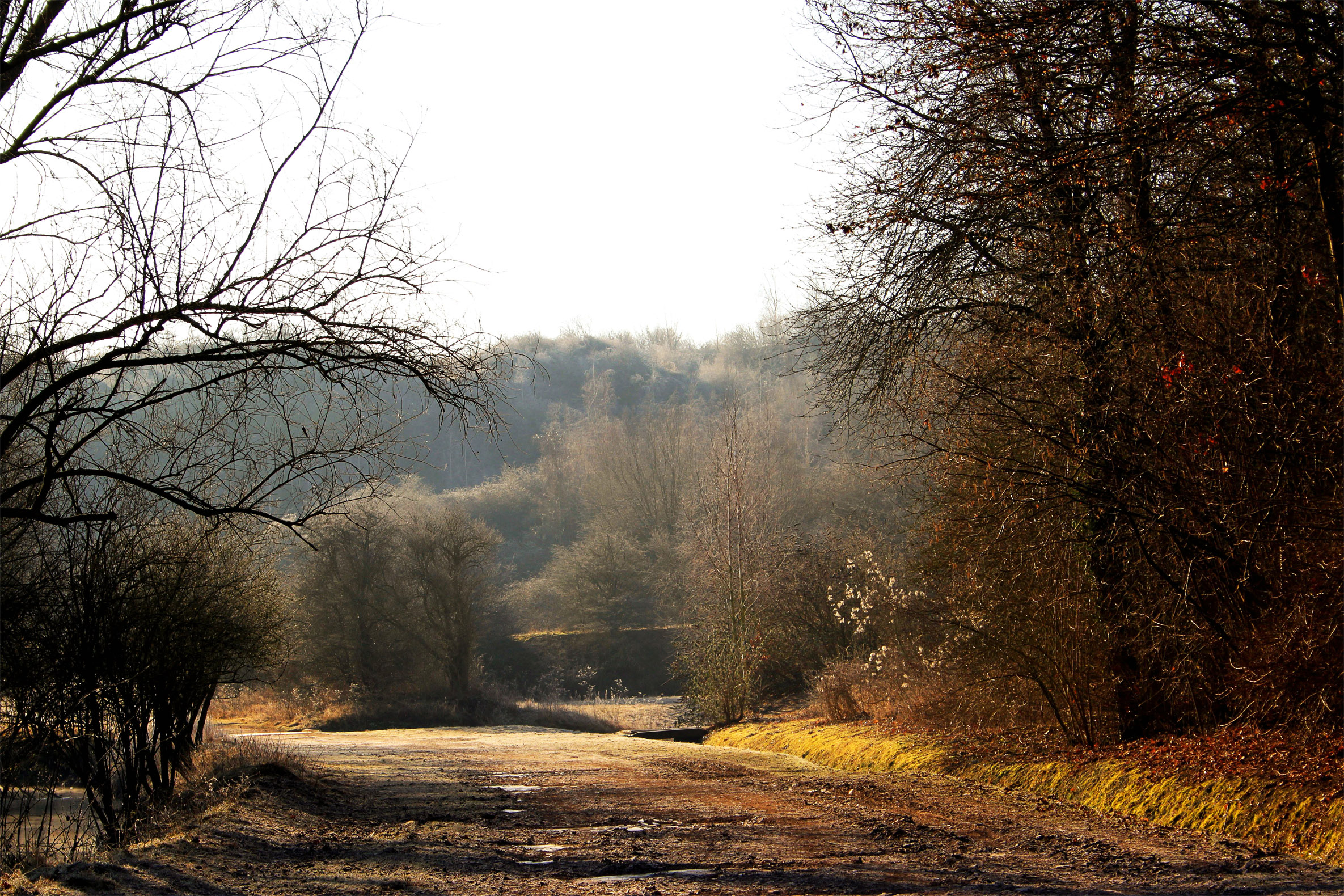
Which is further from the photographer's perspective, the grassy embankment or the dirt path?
the grassy embankment

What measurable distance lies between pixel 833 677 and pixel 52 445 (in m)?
13.9

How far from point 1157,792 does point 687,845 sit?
11.5 ft

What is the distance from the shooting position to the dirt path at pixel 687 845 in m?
4.91

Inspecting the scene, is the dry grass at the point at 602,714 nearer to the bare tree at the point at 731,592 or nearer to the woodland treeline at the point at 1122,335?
the bare tree at the point at 731,592

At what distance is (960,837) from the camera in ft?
20.6

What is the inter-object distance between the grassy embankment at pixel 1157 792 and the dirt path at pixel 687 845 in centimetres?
24

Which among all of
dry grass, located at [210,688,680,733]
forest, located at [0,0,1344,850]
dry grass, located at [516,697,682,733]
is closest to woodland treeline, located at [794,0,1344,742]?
forest, located at [0,0,1344,850]

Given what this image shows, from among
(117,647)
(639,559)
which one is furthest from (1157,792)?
(639,559)

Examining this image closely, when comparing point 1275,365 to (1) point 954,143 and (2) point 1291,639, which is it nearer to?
(2) point 1291,639

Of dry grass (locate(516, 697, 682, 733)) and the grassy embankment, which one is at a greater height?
the grassy embankment

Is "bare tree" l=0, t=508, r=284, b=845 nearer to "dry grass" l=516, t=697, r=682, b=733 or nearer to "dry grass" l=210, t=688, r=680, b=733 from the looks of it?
"dry grass" l=516, t=697, r=682, b=733

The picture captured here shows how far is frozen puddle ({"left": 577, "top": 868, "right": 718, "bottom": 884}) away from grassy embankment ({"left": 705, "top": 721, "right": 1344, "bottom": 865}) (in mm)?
3344

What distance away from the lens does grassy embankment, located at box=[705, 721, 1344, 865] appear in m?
5.46

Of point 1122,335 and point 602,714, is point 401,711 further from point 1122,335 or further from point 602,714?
point 1122,335
